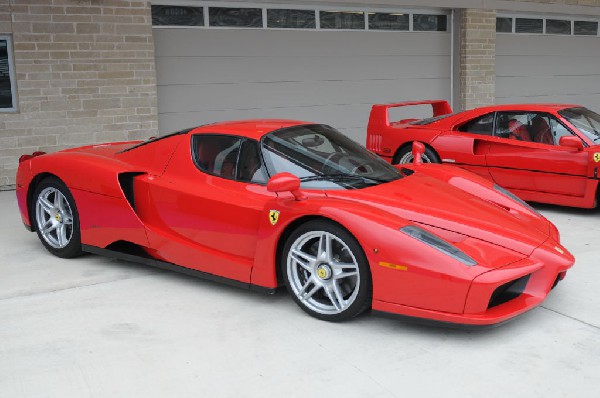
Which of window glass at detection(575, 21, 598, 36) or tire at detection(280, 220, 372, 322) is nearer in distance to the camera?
tire at detection(280, 220, 372, 322)

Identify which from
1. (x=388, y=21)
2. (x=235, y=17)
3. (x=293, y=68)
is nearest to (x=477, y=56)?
(x=388, y=21)

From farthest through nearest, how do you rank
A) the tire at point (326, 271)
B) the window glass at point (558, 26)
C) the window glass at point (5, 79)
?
the window glass at point (558, 26) → the window glass at point (5, 79) → the tire at point (326, 271)

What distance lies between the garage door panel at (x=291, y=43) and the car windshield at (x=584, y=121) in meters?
5.08

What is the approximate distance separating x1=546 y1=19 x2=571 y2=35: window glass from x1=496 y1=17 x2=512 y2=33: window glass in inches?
46.1

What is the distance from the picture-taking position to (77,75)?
359 inches

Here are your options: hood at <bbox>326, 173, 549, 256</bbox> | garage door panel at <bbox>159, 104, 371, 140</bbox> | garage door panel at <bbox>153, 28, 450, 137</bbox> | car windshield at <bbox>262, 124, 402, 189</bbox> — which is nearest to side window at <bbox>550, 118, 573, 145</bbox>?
hood at <bbox>326, 173, 549, 256</bbox>

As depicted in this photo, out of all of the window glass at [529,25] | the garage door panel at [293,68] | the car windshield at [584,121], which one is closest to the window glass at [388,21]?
the garage door panel at [293,68]

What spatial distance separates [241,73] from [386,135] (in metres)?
3.25

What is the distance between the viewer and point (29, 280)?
15.9 ft

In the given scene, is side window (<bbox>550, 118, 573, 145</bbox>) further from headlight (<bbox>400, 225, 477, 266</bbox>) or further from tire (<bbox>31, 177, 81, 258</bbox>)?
tire (<bbox>31, 177, 81, 258</bbox>)

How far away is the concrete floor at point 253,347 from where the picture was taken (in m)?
3.14

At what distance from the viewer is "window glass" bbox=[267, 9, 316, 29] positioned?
10.7 metres

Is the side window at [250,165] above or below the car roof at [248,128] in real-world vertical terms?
below

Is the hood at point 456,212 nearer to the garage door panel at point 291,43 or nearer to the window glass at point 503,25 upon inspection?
the garage door panel at point 291,43
